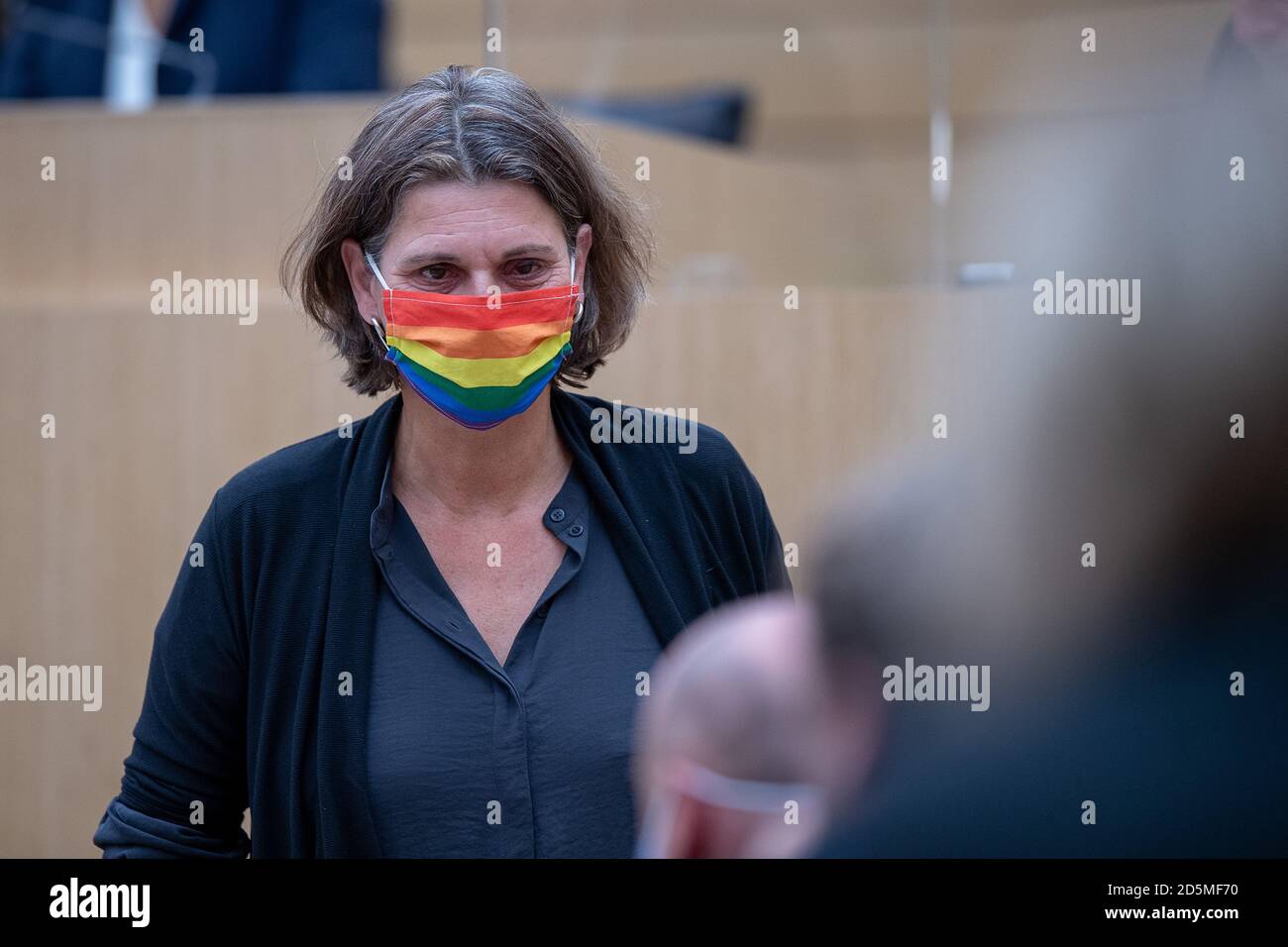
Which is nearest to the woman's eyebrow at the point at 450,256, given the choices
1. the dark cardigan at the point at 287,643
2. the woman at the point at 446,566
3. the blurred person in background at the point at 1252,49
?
the woman at the point at 446,566

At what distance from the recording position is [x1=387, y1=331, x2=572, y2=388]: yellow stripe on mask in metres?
1.20

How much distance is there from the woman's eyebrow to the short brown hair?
0.05m

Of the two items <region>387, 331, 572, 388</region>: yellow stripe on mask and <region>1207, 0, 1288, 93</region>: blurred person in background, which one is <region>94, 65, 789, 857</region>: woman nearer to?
<region>387, 331, 572, 388</region>: yellow stripe on mask

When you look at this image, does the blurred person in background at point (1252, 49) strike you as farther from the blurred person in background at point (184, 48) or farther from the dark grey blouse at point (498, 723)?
the blurred person in background at point (184, 48)

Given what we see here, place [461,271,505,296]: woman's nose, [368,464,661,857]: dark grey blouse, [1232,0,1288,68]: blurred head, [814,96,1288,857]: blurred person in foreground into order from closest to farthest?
1. [814,96,1288,857]: blurred person in foreground
2. [1232,0,1288,68]: blurred head
3. [368,464,661,857]: dark grey blouse
4. [461,271,505,296]: woman's nose

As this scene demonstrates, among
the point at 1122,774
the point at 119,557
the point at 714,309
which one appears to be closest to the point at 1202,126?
the point at 1122,774

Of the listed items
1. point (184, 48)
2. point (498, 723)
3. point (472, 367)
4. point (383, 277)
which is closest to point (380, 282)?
point (383, 277)

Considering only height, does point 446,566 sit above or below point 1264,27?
below

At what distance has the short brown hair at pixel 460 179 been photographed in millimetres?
1146

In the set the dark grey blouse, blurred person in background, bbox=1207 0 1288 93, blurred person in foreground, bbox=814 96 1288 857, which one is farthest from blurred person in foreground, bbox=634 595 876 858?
the dark grey blouse

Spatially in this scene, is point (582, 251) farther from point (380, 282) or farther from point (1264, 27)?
point (1264, 27)

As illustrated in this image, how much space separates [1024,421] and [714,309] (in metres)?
1.92

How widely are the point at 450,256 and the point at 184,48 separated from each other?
1799 mm

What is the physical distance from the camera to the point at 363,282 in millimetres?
1248
